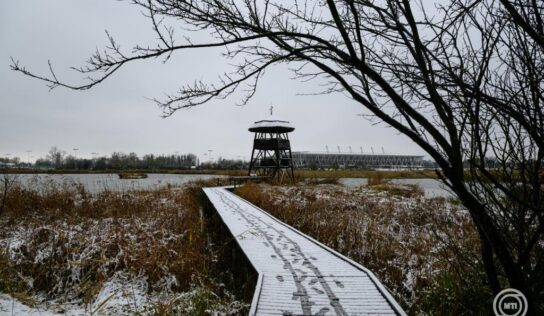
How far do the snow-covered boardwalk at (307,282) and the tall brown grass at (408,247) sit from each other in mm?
755

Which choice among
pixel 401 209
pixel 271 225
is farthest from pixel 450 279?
pixel 401 209

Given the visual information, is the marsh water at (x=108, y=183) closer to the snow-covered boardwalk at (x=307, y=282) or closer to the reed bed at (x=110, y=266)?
the snow-covered boardwalk at (x=307, y=282)

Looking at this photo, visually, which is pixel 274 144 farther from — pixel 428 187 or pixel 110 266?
pixel 110 266

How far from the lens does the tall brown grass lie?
4.23 metres

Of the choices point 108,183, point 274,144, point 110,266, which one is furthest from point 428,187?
point 110,266

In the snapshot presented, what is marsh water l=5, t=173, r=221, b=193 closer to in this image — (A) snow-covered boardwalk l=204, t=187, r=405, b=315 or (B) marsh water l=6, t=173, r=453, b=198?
(B) marsh water l=6, t=173, r=453, b=198

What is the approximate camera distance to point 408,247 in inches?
279

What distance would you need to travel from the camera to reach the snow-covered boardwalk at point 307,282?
3.75m

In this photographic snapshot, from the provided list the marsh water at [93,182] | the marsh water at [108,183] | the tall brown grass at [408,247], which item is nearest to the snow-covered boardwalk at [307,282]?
the tall brown grass at [408,247]

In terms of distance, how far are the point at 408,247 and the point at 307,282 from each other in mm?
3490

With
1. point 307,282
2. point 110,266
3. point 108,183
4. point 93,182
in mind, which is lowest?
point 110,266

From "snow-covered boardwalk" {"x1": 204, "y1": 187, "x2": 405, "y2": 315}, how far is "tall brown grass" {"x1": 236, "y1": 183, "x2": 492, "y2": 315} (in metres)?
0.75

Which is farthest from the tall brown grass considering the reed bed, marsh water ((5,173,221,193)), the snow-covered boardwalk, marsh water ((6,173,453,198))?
marsh water ((5,173,221,193))

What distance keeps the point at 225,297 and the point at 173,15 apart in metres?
3.85
